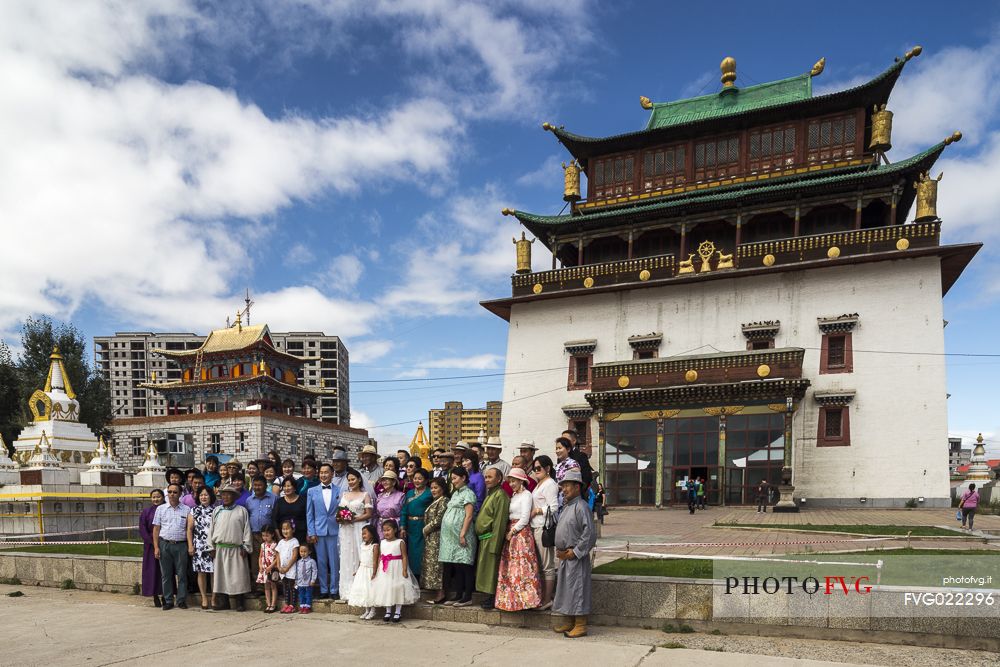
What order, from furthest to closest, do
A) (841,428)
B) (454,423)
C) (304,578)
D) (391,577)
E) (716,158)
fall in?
1. (454,423)
2. (716,158)
3. (841,428)
4. (304,578)
5. (391,577)

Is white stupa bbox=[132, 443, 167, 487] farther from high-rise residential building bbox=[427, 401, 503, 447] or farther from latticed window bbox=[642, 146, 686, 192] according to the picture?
high-rise residential building bbox=[427, 401, 503, 447]

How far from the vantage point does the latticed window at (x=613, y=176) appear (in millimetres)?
32469

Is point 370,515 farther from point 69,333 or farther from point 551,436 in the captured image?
point 69,333

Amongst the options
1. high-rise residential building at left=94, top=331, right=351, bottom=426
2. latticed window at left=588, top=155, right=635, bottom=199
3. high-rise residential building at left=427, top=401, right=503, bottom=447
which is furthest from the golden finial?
high-rise residential building at left=427, top=401, right=503, bottom=447

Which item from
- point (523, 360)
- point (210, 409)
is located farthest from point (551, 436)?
point (210, 409)

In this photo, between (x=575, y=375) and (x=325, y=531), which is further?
(x=575, y=375)

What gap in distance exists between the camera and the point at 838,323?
25219mm

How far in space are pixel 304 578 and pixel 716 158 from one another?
28935 millimetres

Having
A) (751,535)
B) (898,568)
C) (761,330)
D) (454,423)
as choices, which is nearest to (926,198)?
(761,330)

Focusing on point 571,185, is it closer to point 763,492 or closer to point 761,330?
point 761,330

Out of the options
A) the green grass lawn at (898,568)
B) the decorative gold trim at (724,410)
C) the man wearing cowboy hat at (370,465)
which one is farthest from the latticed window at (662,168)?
the green grass lawn at (898,568)

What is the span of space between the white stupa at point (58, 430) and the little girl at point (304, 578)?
1858cm

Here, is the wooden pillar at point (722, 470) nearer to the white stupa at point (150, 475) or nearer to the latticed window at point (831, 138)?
the latticed window at point (831, 138)

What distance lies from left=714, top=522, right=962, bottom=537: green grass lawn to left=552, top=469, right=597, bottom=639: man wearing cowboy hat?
30.3 feet
